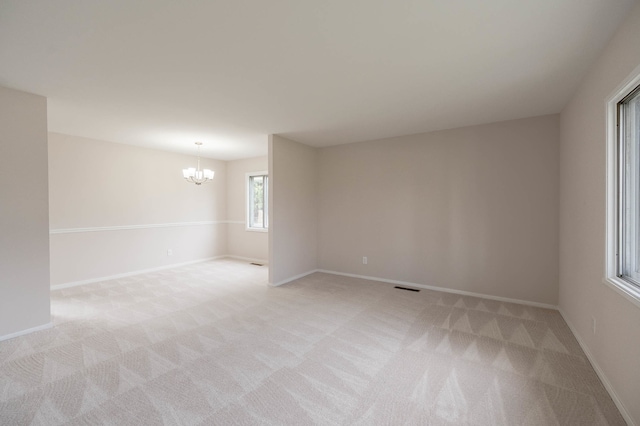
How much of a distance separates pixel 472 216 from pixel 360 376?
301 centimetres

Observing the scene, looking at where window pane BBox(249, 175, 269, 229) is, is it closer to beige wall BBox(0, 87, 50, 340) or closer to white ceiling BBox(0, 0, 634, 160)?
white ceiling BBox(0, 0, 634, 160)

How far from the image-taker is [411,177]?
450 cm

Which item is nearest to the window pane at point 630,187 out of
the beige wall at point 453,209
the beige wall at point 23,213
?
the beige wall at point 453,209

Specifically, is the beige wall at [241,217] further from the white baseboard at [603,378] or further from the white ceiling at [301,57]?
the white baseboard at [603,378]

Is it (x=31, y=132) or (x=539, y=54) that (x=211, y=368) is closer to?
(x=31, y=132)

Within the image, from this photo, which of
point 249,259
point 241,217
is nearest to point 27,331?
point 249,259

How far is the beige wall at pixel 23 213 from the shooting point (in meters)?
2.67

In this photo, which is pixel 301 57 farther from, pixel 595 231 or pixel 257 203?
pixel 257 203

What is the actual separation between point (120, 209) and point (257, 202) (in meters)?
2.80

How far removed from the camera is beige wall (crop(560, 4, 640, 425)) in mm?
1672

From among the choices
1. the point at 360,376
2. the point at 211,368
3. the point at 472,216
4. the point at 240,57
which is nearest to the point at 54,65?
the point at 240,57

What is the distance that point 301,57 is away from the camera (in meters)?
2.17

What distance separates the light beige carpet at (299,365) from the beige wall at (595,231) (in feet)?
0.77

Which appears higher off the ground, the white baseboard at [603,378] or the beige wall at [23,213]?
the beige wall at [23,213]
